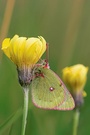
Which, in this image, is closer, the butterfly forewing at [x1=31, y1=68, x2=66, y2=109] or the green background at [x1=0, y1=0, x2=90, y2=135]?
the butterfly forewing at [x1=31, y1=68, x2=66, y2=109]

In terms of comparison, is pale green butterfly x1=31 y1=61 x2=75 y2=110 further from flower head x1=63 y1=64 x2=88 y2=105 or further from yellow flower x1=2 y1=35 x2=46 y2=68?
flower head x1=63 y1=64 x2=88 y2=105

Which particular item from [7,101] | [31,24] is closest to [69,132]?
[7,101]

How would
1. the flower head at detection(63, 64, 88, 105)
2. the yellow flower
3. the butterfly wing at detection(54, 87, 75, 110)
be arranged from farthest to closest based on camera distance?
the flower head at detection(63, 64, 88, 105), the butterfly wing at detection(54, 87, 75, 110), the yellow flower

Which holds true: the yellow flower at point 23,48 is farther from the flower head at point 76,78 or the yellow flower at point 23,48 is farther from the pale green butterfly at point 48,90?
the flower head at point 76,78

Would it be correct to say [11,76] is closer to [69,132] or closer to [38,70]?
[69,132]

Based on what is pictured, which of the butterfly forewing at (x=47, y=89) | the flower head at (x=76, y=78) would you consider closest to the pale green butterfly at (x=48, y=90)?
the butterfly forewing at (x=47, y=89)

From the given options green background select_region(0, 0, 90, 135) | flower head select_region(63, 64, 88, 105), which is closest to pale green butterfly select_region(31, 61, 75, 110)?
green background select_region(0, 0, 90, 135)
